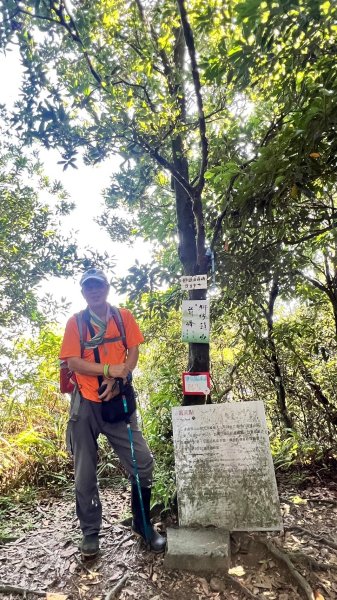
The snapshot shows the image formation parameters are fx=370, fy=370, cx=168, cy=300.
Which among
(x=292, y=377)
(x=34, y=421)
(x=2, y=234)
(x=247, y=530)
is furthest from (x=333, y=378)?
(x=2, y=234)

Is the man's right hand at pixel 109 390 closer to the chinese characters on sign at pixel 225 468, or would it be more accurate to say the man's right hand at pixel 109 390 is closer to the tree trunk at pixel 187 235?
the chinese characters on sign at pixel 225 468

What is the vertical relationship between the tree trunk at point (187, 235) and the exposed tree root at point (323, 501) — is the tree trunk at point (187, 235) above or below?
above

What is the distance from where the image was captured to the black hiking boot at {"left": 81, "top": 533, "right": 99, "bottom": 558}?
2.87 meters

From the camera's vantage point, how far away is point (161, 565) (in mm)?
2697

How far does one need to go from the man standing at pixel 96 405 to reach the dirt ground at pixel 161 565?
0.63 feet

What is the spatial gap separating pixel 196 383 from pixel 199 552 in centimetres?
121

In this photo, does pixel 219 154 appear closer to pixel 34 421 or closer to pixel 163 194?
pixel 163 194

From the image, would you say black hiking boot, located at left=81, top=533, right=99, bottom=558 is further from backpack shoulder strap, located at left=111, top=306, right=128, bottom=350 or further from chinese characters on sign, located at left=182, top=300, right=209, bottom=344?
chinese characters on sign, located at left=182, top=300, right=209, bottom=344

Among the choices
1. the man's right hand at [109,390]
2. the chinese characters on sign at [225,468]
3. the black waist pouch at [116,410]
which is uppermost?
the man's right hand at [109,390]

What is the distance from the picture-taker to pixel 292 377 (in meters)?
4.33

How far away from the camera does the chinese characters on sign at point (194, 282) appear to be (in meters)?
3.20

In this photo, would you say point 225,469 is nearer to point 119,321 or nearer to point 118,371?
point 118,371

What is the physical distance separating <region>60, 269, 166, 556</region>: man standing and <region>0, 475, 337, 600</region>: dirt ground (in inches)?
7.6

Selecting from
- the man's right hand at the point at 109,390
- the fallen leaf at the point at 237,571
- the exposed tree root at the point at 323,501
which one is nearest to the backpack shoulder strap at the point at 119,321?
the man's right hand at the point at 109,390
